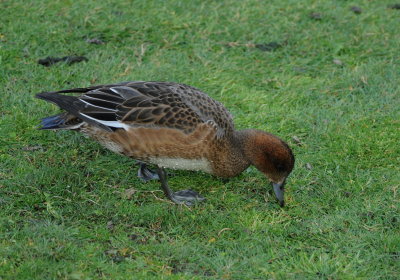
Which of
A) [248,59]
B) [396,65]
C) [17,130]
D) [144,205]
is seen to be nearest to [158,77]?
[248,59]

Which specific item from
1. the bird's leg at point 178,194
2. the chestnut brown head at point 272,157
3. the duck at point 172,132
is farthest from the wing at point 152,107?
the bird's leg at point 178,194

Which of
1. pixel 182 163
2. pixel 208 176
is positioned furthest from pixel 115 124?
pixel 208 176

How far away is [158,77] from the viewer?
6012 mm

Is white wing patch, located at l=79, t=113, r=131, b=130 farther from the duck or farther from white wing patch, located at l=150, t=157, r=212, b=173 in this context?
white wing patch, located at l=150, t=157, r=212, b=173

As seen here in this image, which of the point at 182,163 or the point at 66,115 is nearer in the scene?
the point at 182,163

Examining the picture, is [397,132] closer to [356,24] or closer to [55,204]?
[356,24]

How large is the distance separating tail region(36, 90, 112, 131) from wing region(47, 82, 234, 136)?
0.07 feet

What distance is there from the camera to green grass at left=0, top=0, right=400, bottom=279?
3.86 metres

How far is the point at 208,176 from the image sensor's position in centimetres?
494

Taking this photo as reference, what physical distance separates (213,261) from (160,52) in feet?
10.1

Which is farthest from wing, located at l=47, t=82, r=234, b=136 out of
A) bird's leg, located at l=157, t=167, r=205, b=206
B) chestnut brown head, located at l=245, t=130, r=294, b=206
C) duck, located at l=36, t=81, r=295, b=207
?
bird's leg, located at l=157, t=167, r=205, b=206

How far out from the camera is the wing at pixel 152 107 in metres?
4.47

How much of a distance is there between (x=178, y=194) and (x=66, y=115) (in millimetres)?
1047

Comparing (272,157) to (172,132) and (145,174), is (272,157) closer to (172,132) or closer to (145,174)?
(172,132)
